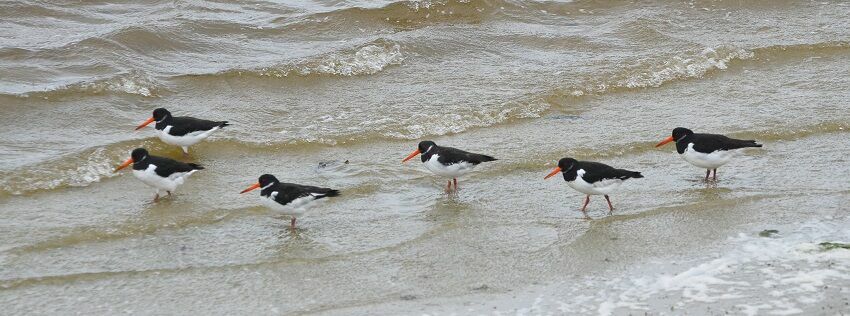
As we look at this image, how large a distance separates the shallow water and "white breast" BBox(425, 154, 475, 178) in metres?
0.22

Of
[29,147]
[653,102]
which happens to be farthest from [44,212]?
[653,102]

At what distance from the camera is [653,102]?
11.9m

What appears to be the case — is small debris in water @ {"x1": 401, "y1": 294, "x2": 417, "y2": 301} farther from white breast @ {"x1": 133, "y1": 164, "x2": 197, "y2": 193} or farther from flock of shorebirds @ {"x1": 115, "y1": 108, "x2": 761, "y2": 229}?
white breast @ {"x1": 133, "y1": 164, "x2": 197, "y2": 193}

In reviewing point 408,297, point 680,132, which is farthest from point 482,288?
point 680,132

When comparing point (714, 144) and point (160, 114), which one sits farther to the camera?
point (160, 114)

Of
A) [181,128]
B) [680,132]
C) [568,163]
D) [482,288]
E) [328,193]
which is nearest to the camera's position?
[482,288]

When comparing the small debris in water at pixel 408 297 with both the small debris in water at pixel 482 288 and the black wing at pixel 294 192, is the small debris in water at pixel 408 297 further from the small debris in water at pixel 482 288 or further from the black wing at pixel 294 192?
the black wing at pixel 294 192

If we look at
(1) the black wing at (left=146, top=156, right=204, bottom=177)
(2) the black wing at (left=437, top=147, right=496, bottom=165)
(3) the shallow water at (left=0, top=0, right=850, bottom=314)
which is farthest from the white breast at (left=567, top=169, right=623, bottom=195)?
(1) the black wing at (left=146, top=156, right=204, bottom=177)

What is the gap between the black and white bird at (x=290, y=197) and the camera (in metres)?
7.95

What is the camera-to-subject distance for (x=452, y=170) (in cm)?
886

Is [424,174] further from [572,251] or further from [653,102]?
[653,102]

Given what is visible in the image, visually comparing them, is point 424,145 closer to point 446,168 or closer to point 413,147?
point 446,168

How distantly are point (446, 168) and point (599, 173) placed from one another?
1.34m

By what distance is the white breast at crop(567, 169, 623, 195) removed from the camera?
818cm
